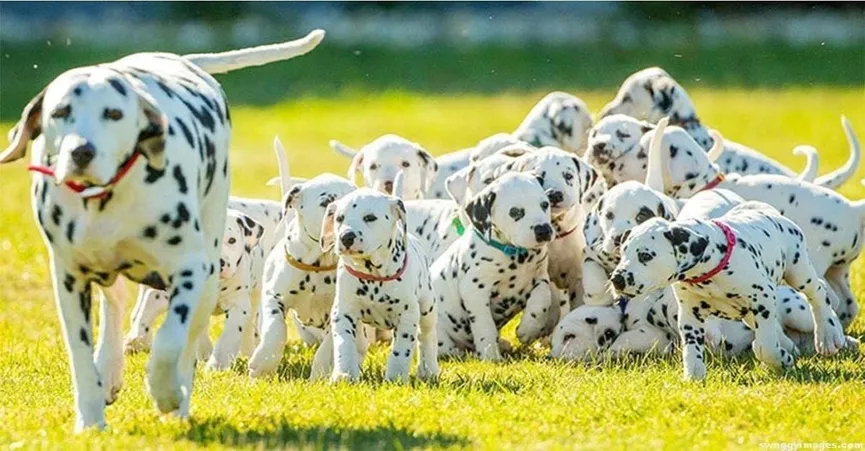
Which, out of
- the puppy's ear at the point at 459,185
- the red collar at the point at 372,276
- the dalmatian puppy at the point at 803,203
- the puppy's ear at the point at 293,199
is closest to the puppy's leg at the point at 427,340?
the red collar at the point at 372,276

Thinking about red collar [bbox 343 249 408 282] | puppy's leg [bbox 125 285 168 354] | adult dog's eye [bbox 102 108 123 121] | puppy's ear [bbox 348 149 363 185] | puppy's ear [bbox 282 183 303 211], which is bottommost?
puppy's leg [bbox 125 285 168 354]

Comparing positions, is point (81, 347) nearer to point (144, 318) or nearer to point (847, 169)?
point (144, 318)

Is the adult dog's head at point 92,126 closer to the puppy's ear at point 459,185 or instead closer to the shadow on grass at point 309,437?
the shadow on grass at point 309,437

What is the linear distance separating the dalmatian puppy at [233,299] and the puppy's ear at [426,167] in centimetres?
155

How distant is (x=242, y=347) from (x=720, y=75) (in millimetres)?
23104

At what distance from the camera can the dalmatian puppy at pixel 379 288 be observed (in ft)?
31.0

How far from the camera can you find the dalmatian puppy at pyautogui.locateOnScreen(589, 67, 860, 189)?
1304 centimetres

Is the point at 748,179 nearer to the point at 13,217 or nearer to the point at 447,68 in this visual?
the point at 13,217

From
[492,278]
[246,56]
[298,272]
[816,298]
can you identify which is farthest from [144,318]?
[816,298]

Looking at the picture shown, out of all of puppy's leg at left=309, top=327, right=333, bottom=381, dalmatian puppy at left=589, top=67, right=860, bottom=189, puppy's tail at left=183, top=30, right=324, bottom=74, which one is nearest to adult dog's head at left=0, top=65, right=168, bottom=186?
puppy's tail at left=183, top=30, right=324, bottom=74

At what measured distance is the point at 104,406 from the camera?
8.04 m

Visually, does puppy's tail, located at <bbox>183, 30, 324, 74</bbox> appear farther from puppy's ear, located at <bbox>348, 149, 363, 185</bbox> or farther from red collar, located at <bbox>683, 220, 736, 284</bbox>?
puppy's ear, located at <bbox>348, 149, 363, 185</bbox>

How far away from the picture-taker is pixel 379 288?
31.8 ft

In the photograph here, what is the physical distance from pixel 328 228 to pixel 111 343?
1515mm
